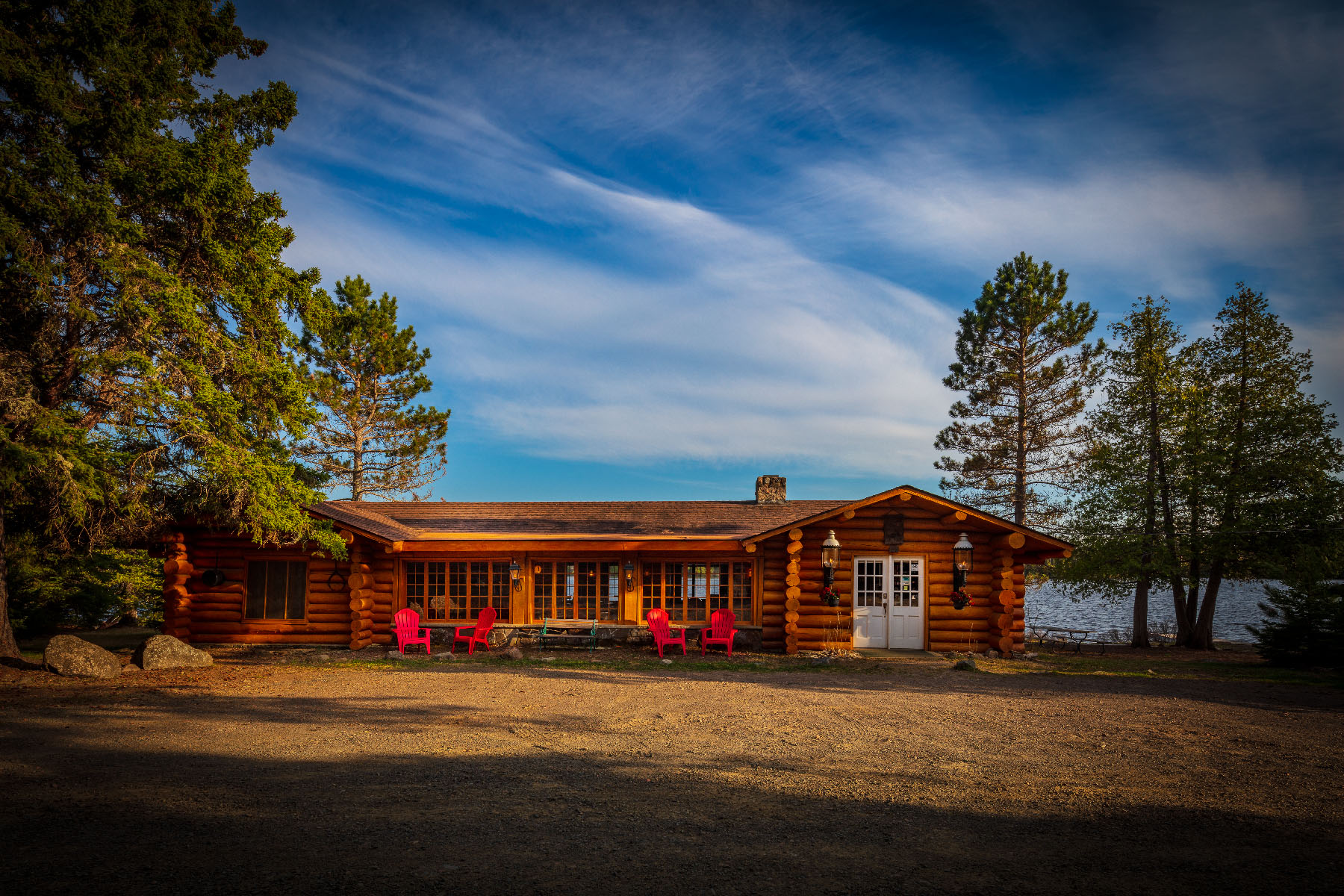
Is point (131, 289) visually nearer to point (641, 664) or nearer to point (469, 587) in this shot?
point (469, 587)

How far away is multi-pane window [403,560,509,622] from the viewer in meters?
16.1

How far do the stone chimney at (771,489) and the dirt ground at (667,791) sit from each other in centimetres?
938

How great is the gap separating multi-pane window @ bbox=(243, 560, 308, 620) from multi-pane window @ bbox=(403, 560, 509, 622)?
7.35 ft

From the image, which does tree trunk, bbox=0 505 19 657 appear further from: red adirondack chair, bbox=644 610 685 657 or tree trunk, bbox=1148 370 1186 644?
tree trunk, bbox=1148 370 1186 644

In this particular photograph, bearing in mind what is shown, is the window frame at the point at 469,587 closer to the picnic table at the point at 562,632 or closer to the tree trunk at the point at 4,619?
the picnic table at the point at 562,632

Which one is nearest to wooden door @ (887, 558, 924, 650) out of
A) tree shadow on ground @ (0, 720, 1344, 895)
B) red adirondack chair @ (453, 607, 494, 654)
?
red adirondack chair @ (453, 607, 494, 654)

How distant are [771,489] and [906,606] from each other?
5.54 meters

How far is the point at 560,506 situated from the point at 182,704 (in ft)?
35.0

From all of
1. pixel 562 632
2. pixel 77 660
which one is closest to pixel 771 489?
pixel 562 632

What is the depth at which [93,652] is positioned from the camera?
456 inches

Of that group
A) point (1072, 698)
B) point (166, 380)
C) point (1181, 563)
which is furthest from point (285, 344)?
point (1181, 563)

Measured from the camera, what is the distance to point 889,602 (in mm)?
15188

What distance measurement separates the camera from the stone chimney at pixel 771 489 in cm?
1970

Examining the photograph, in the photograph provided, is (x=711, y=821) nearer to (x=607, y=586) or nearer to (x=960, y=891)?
(x=960, y=891)
